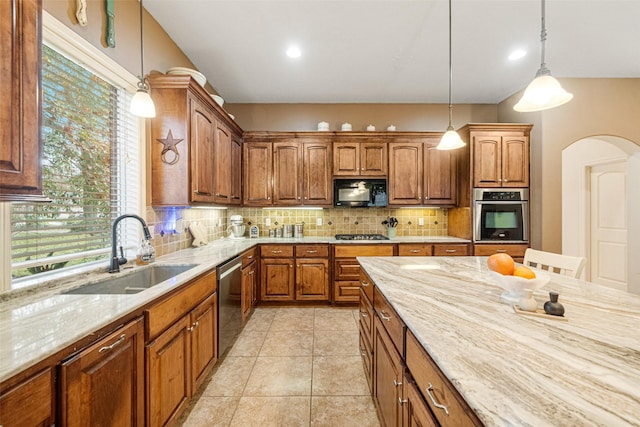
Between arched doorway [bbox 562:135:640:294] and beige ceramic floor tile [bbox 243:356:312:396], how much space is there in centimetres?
464

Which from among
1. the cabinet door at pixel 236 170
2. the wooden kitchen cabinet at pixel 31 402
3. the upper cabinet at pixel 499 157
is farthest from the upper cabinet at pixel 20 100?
the upper cabinet at pixel 499 157

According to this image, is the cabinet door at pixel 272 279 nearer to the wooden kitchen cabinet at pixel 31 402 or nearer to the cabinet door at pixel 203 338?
the cabinet door at pixel 203 338

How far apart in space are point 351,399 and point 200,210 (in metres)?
2.55

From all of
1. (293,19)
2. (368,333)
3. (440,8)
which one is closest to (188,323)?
(368,333)

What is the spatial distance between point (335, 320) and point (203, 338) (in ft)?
5.48

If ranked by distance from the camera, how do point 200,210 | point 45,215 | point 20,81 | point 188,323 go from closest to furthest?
point 20,81, point 45,215, point 188,323, point 200,210

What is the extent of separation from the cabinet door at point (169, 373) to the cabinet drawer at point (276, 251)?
183cm

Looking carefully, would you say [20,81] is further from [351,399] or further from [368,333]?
[351,399]

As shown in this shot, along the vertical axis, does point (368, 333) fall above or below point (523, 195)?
below

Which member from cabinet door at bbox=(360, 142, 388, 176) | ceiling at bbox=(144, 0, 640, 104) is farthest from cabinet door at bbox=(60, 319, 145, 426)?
cabinet door at bbox=(360, 142, 388, 176)

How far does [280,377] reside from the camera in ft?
6.85

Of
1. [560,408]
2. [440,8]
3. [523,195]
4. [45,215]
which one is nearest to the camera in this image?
[560,408]

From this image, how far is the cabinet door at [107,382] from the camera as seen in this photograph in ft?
2.91

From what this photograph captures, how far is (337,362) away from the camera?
7.50ft
